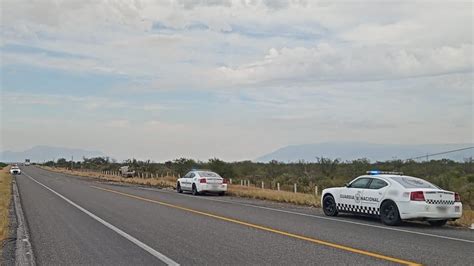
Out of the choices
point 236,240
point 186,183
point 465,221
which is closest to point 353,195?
point 465,221

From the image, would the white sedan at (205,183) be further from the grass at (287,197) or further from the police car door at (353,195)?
the police car door at (353,195)

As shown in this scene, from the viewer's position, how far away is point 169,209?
69.7 ft

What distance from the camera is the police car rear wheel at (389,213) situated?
15805 millimetres

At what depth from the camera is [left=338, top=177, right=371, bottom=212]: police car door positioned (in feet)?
57.5

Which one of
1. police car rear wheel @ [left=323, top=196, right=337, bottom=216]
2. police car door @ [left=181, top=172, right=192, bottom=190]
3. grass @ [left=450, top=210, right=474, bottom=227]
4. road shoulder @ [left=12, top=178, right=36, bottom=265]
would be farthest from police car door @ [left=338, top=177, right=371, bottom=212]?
police car door @ [left=181, top=172, right=192, bottom=190]

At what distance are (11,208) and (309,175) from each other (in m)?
33.4

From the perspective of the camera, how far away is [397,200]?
15820mm

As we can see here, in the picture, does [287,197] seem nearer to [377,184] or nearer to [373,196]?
[377,184]

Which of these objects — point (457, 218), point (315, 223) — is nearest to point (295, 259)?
point (315, 223)

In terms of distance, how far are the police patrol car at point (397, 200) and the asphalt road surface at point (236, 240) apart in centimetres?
37

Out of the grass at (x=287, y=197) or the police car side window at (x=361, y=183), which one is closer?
the police car side window at (x=361, y=183)

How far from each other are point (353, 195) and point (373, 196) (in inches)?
39.2

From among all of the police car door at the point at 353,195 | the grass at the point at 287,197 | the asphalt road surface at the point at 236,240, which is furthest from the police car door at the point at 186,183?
the police car door at the point at 353,195

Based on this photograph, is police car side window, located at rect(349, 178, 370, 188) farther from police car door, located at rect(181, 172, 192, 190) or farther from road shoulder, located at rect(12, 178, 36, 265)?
police car door, located at rect(181, 172, 192, 190)
